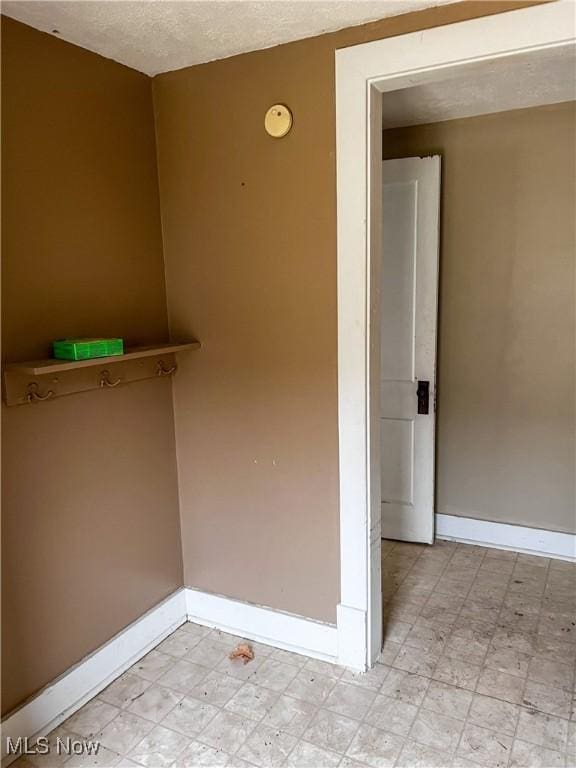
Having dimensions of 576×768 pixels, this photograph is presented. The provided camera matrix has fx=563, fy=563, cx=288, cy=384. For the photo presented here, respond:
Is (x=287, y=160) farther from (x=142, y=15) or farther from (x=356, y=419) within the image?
(x=356, y=419)

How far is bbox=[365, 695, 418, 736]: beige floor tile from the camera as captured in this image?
5.97ft

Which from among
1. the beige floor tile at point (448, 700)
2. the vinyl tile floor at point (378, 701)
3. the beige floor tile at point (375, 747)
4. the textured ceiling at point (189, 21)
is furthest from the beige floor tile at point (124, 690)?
the textured ceiling at point (189, 21)

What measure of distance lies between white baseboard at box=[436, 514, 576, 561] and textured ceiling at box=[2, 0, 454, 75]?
2.47 metres

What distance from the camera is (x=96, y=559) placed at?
6.61 ft

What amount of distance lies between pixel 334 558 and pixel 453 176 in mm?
2036

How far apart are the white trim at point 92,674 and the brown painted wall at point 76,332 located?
0.04m

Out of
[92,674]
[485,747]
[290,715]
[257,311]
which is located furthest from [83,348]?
[485,747]

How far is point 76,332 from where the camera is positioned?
1892 mm

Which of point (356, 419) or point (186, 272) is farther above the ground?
point (186, 272)

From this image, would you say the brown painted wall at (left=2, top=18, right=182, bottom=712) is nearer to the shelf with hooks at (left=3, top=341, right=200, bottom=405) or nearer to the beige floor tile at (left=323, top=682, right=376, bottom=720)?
the shelf with hooks at (left=3, top=341, right=200, bottom=405)

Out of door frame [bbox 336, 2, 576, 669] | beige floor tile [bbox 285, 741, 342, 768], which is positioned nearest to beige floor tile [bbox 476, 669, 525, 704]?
door frame [bbox 336, 2, 576, 669]

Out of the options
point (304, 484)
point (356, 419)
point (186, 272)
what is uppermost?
point (186, 272)

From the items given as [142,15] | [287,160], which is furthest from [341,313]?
[142,15]

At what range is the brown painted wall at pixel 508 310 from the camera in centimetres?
273
